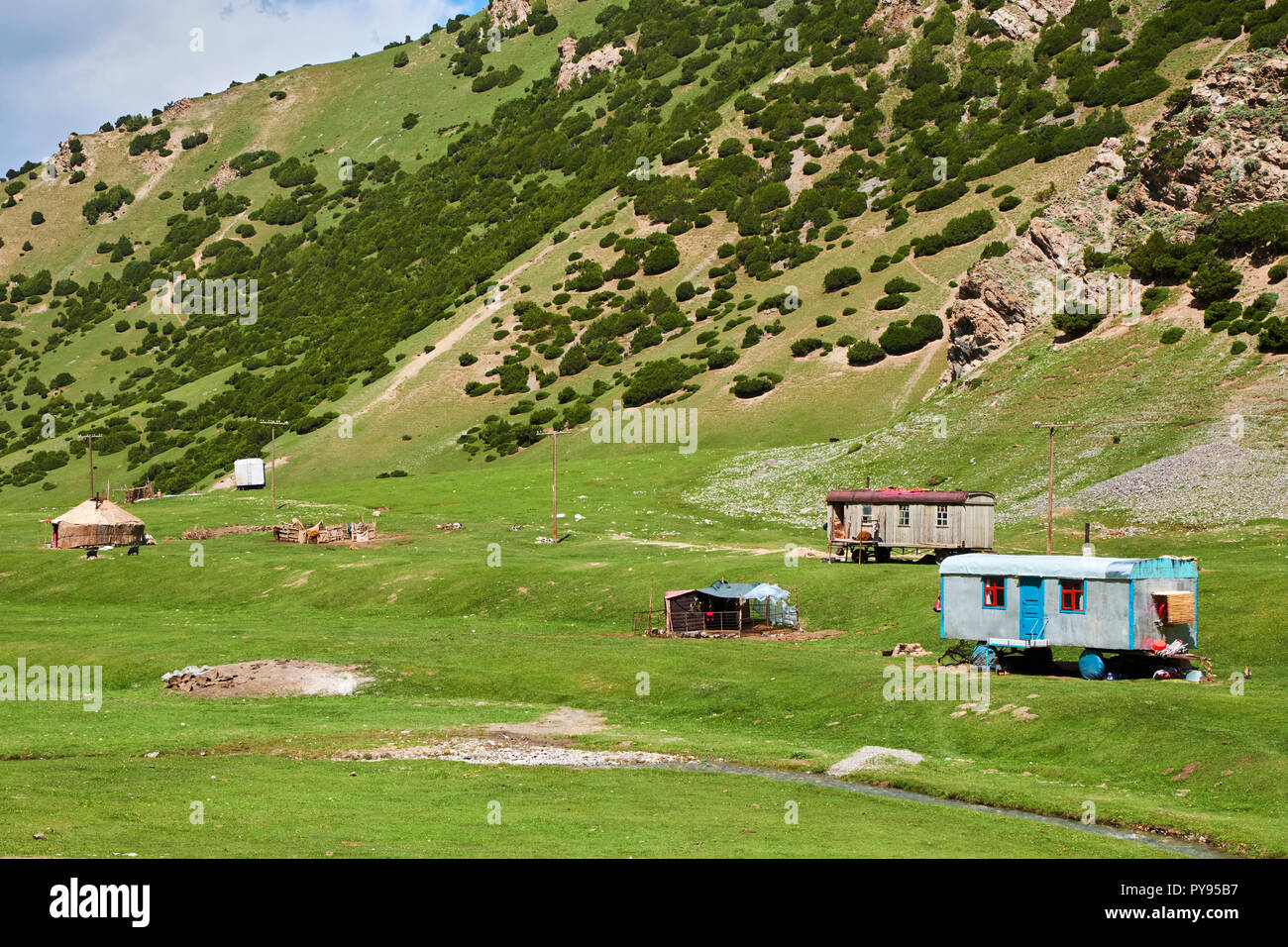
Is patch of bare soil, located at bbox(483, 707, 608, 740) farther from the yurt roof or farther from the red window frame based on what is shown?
the yurt roof

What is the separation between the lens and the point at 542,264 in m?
187

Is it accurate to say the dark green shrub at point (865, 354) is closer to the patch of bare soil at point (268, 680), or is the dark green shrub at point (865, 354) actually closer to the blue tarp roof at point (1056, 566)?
the blue tarp roof at point (1056, 566)

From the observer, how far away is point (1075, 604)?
44156mm

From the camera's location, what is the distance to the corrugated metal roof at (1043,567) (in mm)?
43375

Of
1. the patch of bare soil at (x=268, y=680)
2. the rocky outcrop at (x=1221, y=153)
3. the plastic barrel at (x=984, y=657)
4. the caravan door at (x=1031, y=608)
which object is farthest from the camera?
the rocky outcrop at (x=1221, y=153)

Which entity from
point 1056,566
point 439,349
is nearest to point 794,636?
point 1056,566

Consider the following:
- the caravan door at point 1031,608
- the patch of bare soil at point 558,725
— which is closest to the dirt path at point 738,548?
the caravan door at point 1031,608

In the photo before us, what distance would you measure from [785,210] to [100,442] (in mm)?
109715

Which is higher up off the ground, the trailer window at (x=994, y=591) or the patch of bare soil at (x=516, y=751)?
the trailer window at (x=994, y=591)

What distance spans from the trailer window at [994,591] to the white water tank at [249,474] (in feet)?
354

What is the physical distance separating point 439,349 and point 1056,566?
138531mm

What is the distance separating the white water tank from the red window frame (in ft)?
364
